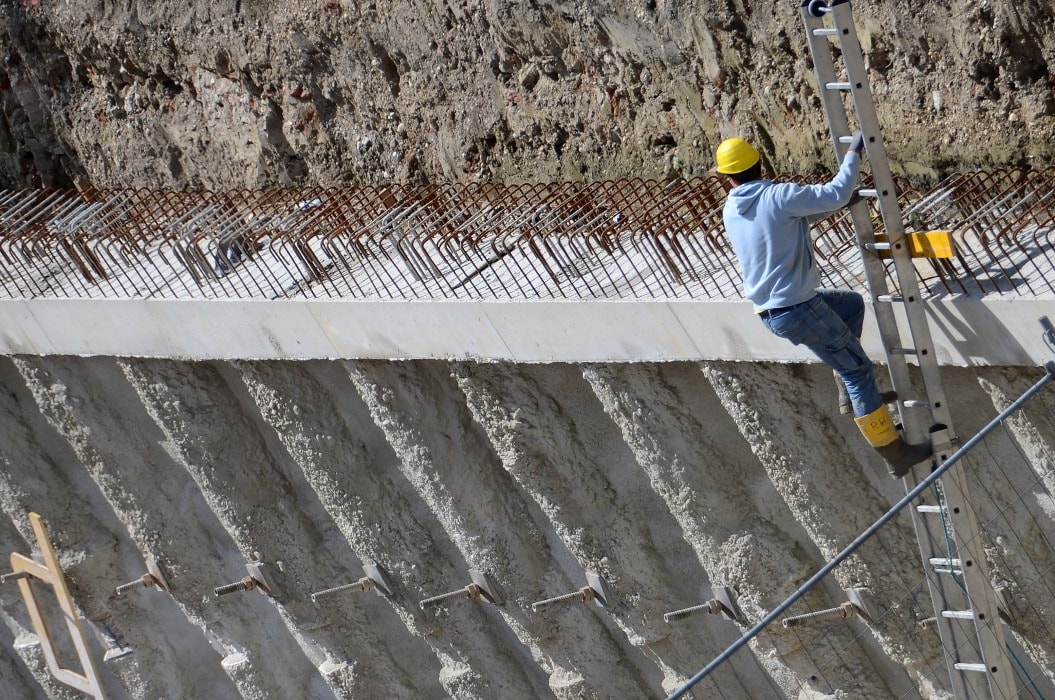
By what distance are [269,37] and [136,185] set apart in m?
3.79

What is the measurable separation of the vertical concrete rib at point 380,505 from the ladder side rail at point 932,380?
480 centimetres

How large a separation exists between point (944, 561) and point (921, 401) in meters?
0.91

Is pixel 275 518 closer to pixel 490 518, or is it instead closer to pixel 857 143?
pixel 490 518

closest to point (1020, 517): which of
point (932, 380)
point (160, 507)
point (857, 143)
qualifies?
point (932, 380)

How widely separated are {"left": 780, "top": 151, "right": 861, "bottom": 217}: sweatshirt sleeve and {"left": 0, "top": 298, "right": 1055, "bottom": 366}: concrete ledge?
3.83ft

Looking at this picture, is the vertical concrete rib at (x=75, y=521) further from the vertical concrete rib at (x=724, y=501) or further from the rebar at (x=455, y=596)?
the vertical concrete rib at (x=724, y=501)

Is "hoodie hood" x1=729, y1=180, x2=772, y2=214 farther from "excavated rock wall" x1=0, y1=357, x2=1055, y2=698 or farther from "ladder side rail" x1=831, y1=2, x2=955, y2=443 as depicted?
"excavated rock wall" x1=0, y1=357, x2=1055, y2=698

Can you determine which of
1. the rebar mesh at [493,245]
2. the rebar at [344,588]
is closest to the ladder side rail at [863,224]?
the rebar mesh at [493,245]

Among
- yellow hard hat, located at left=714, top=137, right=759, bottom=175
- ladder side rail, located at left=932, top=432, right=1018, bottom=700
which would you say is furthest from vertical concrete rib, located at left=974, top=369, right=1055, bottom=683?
yellow hard hat, located at left=714, top=137, right=759, bottom=175

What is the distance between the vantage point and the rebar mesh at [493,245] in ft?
25.9

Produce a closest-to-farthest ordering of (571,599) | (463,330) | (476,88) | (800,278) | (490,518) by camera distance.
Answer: (800,278)
(463,330)
(571,599)
(490,518)
(476,88)

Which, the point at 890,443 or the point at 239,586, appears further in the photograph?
the point at 239,586

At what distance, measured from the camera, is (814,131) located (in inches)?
440

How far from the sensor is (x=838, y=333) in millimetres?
6887
